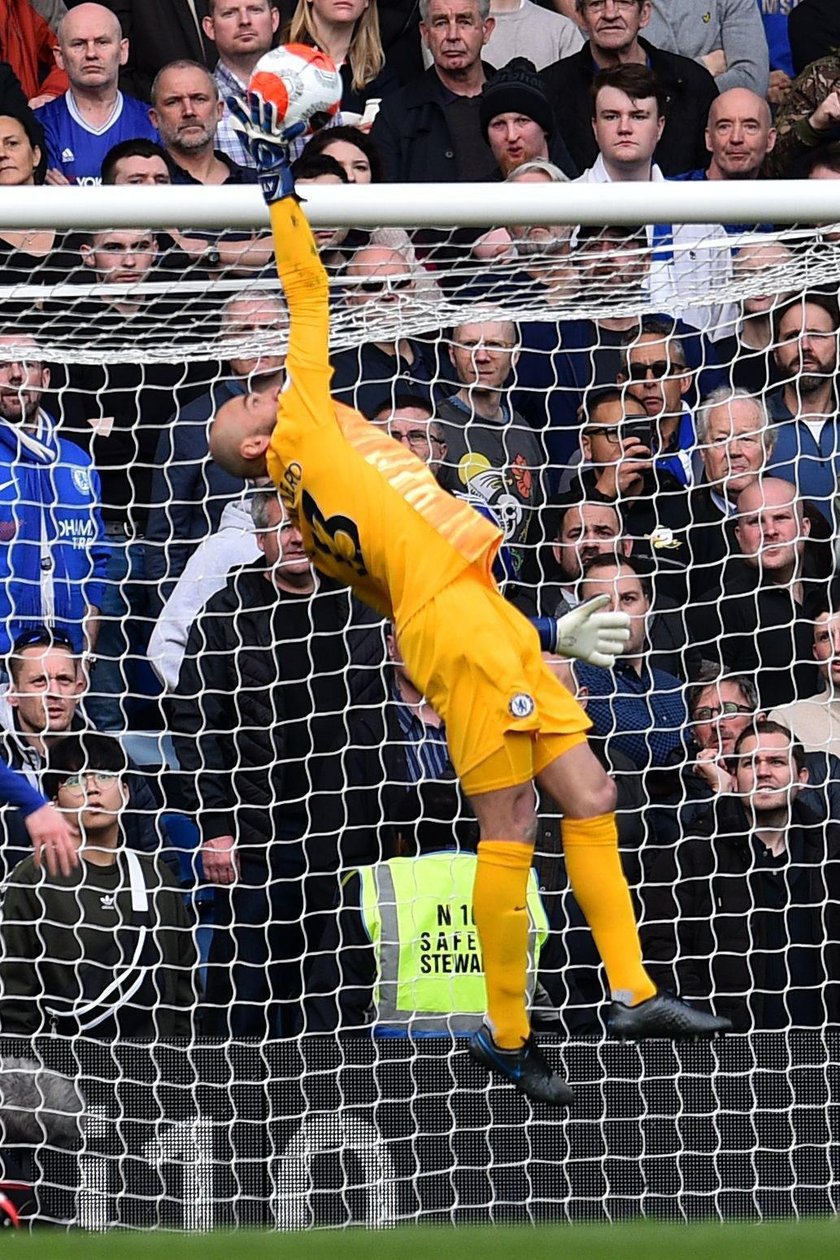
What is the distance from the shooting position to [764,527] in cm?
709

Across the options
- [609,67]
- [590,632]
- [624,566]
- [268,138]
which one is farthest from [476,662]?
[609,67]

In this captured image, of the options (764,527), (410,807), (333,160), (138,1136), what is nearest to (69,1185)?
(138,1136)

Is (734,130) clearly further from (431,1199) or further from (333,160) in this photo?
(431,1199)

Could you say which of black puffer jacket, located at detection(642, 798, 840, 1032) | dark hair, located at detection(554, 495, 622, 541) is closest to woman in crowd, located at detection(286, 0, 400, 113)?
dark hair, located at detection(554, 495, 622, 541)

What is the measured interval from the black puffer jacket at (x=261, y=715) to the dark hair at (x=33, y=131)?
69.4 inches

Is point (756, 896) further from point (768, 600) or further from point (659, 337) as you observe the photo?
point (659, 337)

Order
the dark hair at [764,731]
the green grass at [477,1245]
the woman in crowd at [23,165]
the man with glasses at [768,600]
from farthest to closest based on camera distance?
the woman in crowd at [23,165]
the man with glasses at [768,600]
the dark hair at [764,731]
the green grass at [477,1245]

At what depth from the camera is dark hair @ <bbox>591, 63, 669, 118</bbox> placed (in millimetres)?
8008

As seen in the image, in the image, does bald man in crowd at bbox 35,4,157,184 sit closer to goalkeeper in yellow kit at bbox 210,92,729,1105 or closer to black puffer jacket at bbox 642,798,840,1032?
goalkeeper in yellow kit at bbox 210,92,729,1105

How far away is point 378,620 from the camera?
7273 millimetres

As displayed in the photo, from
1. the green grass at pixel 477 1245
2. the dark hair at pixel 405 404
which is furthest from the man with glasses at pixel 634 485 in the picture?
the green grass at pixel 477 1245

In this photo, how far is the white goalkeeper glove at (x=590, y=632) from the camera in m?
5.61

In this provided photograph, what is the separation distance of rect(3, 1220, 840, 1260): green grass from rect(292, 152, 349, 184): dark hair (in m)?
4.44

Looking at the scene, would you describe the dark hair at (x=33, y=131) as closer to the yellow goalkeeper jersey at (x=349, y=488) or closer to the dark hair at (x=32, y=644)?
the dark hair at (x=32, y=644)
